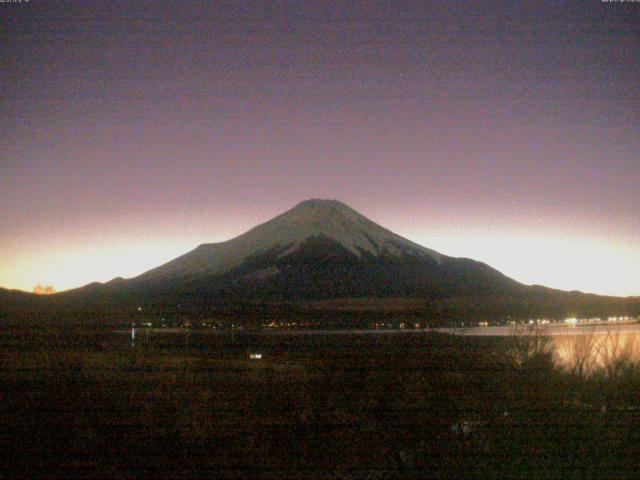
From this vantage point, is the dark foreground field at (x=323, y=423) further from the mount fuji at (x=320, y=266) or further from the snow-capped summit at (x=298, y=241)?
the snow-capped summit at (x=298, y=241)

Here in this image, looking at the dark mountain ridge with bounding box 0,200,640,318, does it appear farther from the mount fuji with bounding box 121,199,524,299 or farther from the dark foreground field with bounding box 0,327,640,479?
the dark foreground field with bounding box 0,327,640,479

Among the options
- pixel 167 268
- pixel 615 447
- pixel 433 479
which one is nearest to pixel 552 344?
pixel 615 447

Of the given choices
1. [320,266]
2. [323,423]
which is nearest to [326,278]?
[320,266]

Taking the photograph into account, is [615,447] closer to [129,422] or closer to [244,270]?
[129,422]

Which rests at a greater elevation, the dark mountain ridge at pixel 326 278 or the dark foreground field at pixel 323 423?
the dark mountain ridge at pixel 326 278

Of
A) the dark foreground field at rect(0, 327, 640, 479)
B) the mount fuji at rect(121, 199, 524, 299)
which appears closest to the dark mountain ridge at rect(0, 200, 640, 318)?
the mount fuji at rect(121, 199, 524, 299)

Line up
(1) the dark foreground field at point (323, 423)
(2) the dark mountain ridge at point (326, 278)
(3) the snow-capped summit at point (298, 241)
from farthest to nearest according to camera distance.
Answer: (3) the snow-capped summit at point (298, 241)
(2) the dark mountain ridge at point (326, 278)
(1) the dark foreground field at point (323, 423)

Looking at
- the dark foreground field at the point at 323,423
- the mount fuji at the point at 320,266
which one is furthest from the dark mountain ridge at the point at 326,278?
the dark foreground field at the point at 323,423

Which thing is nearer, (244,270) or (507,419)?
(507,419)
